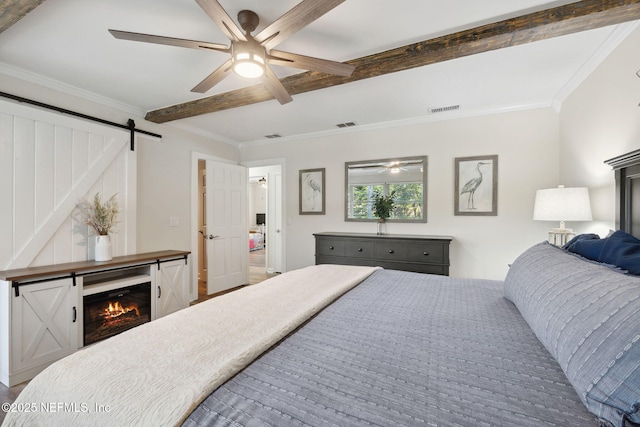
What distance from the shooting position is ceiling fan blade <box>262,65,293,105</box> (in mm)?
1960

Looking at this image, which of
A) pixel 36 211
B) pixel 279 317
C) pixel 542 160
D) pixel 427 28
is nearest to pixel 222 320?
pixel 279 317

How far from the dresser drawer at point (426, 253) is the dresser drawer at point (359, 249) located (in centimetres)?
47

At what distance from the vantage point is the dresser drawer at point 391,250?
135 inches

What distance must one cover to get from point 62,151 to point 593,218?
4800 millimetres

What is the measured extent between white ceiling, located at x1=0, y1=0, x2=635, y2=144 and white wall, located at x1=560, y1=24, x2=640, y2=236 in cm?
16

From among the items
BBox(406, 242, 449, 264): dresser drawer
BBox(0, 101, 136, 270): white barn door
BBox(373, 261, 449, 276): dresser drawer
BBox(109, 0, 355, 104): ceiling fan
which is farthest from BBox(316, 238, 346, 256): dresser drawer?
BBox(0, 101, 136, 270): white barn door

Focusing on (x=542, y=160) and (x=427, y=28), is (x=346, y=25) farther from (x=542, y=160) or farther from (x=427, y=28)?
(x=542, y=160)

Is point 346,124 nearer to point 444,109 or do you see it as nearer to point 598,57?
point 444,109

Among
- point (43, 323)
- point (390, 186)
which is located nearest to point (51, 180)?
point (43, 323)

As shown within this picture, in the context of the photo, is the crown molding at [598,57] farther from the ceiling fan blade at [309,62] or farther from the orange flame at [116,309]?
the orange flame at [116,309]

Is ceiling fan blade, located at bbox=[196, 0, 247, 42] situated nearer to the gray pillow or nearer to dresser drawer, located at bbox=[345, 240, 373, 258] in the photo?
the gray pillow

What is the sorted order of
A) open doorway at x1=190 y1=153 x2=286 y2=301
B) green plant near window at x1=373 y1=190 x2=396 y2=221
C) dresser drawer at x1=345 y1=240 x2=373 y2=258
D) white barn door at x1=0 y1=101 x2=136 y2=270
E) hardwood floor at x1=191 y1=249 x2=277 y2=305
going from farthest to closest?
1. open doorway at x1=190 y1=153 x2=286 y2=301
2. hardwood floor at x1=191 y1=249 x2=277 y2=305
3. green plant near window at x1=373 y1=190 x2=396 y2=221
4. dresser drawer at x1=345 y1=240 x2=373 y2=258
5. white barn door at x1=0 y1=101 x2=136 y2=270

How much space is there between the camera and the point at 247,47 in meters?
1.73

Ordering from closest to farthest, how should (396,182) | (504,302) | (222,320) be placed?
(222,320) < (504,302) < (396,182)
